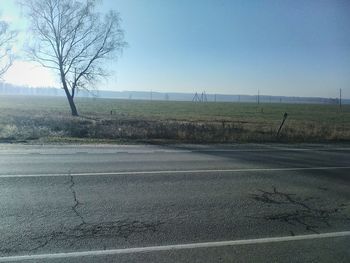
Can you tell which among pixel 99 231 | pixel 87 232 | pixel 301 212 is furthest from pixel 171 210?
pixel 301 212

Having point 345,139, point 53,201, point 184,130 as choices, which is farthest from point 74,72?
point 53,201

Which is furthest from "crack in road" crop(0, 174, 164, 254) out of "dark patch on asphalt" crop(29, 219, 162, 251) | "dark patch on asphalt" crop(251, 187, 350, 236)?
"dark patch on asphalt" crop(251, 187, 350, 236)

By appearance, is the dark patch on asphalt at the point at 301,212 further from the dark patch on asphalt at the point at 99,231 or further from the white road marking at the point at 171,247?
the dark patch on asphalt at the point at 99,231

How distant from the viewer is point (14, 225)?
5344 mm

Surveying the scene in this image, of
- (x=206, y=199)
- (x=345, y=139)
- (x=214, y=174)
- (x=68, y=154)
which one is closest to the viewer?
(x=206, y=199)

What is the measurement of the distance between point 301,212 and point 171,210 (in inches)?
81.5

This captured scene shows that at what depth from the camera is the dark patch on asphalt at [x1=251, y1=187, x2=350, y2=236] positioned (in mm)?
5887

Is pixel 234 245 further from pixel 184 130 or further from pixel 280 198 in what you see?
pixel 184 130

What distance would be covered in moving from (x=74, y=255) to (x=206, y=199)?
3.00 m

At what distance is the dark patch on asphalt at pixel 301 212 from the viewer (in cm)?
589

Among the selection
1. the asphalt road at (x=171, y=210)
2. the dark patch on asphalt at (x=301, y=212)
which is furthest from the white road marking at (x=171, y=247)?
the dark patch on asphalt at (x=301, y=212)

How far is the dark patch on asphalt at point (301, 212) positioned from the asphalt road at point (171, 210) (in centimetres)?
2

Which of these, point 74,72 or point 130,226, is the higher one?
point 74,72

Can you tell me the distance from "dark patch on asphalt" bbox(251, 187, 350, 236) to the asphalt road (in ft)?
0.05
